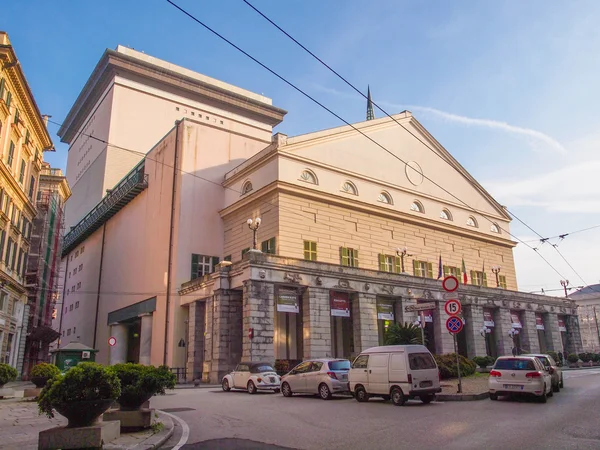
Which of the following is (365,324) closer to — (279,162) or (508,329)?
(279,162)

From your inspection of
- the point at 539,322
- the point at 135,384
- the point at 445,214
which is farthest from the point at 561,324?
the point at 135,384

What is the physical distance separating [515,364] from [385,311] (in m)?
17.4

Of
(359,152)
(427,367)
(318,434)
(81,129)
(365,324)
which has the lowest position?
(318,434)

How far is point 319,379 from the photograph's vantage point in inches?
685

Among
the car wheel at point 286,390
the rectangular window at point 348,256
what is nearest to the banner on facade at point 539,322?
the rectangular window at point 348,256

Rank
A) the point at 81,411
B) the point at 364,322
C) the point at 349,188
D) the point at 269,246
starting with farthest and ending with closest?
1. the point at 349,188
2. the point at 269,246
3. the point at 364,322
4. the point at 81,411

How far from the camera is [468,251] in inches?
1775

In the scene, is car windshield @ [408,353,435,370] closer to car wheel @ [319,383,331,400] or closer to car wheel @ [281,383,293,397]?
car wheel @ [319,383,331,400]

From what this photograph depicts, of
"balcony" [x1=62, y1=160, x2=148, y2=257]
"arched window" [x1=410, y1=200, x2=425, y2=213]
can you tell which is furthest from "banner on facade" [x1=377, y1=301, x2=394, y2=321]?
"balcony" [x1=62, y1=160, x2=148, y2=257]

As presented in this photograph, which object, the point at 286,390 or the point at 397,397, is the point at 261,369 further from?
the point at 397,397

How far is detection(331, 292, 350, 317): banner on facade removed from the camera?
29.8 meters

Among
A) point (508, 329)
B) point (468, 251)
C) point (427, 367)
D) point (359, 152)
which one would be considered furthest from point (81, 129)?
point (427, 367)

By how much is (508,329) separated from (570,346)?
1123 centimetres

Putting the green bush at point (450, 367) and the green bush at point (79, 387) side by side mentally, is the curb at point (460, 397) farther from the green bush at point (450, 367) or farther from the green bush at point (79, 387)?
the green bush at point (79, 387)
